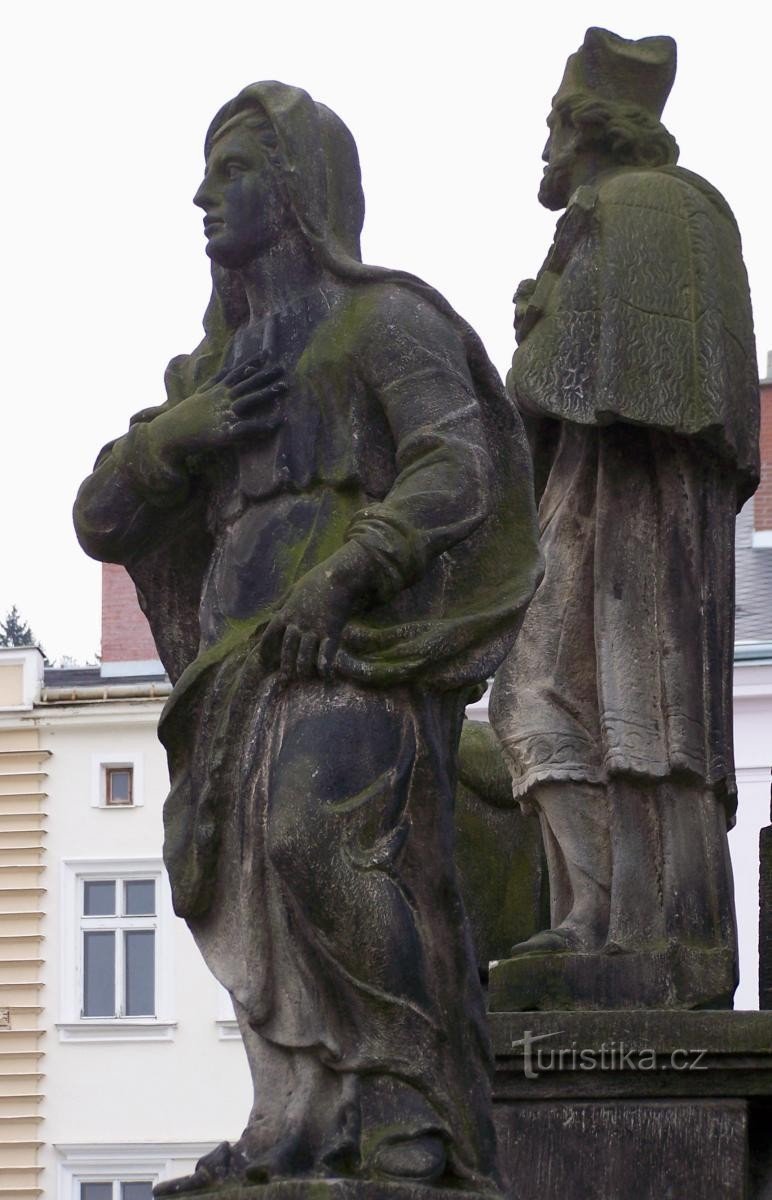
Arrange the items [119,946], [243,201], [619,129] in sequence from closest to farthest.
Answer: [243,201], [619,129], [119,946]

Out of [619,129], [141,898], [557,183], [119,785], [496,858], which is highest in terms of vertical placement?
[119,785]

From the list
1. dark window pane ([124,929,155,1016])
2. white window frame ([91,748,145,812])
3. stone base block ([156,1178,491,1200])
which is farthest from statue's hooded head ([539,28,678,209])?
white window frame ([91,748,145,812])

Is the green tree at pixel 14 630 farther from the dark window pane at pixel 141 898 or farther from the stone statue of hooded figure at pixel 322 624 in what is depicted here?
the stone statue of hooded figure at pixel 322 624

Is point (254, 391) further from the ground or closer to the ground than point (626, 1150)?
further from the ground

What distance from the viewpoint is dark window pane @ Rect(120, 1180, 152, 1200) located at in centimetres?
3344

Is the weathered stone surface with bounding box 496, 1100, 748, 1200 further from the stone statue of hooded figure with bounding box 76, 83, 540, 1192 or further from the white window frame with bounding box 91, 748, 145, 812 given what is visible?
the white window frame with bounding box 91, 748, 145, 812

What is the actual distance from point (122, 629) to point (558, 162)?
28.2 meters

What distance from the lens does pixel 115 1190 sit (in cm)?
3381

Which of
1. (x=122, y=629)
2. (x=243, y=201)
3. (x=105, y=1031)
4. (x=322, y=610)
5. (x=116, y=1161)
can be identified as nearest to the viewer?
(x=322, y=610)

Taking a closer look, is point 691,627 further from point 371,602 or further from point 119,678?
point 119,678

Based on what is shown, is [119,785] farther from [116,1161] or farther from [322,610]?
[322,610]

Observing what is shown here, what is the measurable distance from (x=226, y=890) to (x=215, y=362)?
1.38m

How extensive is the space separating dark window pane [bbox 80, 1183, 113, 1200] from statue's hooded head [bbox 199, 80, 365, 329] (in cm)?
2731

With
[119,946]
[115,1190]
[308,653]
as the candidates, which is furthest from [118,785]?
[308,653]
